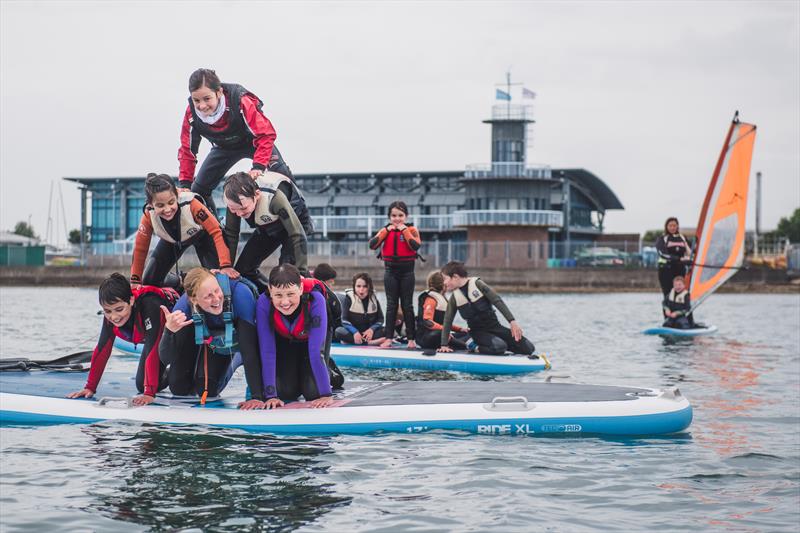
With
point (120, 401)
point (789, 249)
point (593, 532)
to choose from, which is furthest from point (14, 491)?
point (789, 249)

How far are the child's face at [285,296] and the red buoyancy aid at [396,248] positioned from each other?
20.6ft

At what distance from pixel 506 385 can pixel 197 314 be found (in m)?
3.59

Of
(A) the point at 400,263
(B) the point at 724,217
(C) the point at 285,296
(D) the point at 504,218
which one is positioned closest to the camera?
(C) the point at 285,296

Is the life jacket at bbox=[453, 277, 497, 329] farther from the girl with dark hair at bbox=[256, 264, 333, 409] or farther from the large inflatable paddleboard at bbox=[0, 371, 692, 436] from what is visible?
the girl with dark hair at bbox=[256, 264, 333, 409]

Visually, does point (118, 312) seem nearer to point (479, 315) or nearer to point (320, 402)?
point (320, 402)

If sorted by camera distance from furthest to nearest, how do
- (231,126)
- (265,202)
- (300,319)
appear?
(231,126) → (265,202) → (300,319)

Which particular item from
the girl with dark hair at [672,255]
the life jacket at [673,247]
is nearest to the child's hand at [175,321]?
the girl with dark hair at [672,255]

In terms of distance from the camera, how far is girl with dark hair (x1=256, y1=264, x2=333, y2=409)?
8773mm

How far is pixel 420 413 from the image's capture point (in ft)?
30.8

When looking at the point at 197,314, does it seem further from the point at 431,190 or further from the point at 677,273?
the point at 431,190

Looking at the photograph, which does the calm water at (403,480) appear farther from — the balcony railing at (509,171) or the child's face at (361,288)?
the balcony railing at (509,171)

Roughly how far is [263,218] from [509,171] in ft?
207

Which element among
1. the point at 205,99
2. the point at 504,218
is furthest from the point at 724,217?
the point at 504,218

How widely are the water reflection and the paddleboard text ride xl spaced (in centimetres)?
1691
